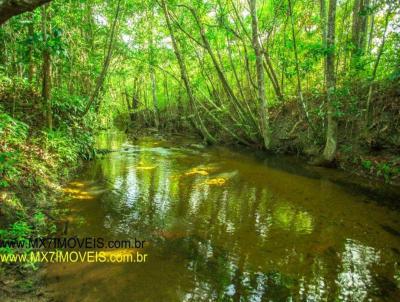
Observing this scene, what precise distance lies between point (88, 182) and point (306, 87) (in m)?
10.7

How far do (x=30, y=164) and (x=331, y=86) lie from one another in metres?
8.74

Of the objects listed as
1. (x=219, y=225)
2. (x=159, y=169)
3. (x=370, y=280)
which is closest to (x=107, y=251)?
(x=219, y=225)

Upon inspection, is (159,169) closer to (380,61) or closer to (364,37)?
(380,61)

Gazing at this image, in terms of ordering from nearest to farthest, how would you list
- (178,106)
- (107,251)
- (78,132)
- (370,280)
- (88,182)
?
(370,280) → (107,251) → (88,182) → (78,132) → (178,106)

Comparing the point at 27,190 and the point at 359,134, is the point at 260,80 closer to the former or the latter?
the point at 359,134

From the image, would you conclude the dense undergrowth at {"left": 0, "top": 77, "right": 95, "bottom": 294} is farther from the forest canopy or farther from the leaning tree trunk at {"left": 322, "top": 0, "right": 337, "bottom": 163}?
the leaning tree trunk at {"left": 322, "top": 0, "right": 337, "bottom": 163}

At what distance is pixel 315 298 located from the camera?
3.22 metres

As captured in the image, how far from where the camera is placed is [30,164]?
19.3 feet

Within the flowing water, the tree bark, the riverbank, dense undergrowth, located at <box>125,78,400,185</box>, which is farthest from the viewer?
dense undergrowth, located at <box>125,78,400,185</box>

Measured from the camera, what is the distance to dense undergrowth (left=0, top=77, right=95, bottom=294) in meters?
3.83

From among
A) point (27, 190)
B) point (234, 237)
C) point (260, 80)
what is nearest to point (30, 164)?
point (27, 190)

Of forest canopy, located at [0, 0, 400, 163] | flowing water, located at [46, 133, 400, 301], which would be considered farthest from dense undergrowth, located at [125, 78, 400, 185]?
flowing water, located at [46, 133, 400, 301]

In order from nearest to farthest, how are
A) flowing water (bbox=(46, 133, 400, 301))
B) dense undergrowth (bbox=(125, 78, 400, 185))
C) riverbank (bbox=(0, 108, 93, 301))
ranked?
riverbank (bbox=(0, 108, 93, 301))
flowing water (bbox=(46, 133, 400, 301))
dense undergrowth (bbox=(125, 78, 400, 185))

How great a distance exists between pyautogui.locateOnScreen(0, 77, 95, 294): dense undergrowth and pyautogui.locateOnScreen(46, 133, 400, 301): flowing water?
15.9 inches
